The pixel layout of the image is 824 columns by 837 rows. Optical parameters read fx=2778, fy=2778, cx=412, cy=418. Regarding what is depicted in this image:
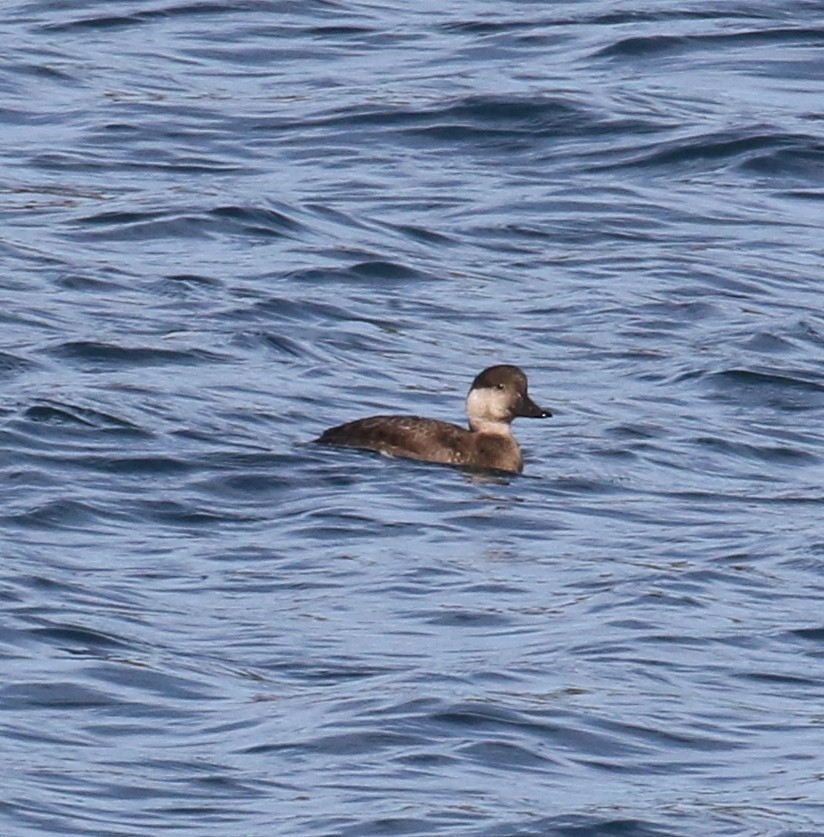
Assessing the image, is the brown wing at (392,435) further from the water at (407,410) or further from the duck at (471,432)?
the water at (407,410)

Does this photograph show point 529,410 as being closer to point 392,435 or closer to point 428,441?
point 428,441

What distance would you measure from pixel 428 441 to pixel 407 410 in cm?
135

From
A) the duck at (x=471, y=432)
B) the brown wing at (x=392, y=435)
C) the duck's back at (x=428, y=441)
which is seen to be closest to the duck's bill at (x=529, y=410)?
the duck at (x=471, y=432)

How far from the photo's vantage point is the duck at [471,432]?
12.9 meters

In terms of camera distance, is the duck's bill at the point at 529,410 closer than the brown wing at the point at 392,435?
No

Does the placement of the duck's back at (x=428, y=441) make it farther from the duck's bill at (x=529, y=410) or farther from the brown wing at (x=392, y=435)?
the duck's bill at (x=529, y=410)

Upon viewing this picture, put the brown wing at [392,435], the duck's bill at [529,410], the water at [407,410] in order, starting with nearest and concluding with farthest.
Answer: the water at [407,410]
the brown wing at [392,435]
the duck's bill at [529,410]

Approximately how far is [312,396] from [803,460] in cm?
256

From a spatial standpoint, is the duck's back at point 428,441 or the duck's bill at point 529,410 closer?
the duck's back at point 428,441

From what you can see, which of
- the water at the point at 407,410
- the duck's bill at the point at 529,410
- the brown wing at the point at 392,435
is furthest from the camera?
the duck's bill at the point at 529,410

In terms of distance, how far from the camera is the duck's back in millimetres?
12891

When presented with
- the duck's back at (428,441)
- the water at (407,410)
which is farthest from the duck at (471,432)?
the water at (407,410)

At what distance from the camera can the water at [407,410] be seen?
8.70 meters

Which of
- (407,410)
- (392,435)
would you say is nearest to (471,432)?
(392,435)
